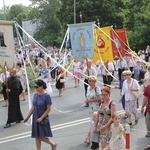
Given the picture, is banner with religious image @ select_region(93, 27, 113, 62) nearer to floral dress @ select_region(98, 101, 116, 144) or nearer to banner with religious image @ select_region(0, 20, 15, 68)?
banner with religious image @ select_region(0, 20, 15, 68)

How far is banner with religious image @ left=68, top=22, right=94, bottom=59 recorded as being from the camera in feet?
42.5

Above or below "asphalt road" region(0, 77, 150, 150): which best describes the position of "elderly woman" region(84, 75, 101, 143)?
above

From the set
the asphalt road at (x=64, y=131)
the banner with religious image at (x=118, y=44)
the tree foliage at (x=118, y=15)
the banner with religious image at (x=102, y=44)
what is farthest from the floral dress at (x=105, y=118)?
the tree foliage at (x=118, y=15)

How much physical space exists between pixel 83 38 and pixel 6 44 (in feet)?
12.6

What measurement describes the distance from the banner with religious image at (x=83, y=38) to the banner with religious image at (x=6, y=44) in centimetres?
362

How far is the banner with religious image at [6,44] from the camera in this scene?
9773 mm

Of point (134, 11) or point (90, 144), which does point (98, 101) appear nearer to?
point (90, 144)

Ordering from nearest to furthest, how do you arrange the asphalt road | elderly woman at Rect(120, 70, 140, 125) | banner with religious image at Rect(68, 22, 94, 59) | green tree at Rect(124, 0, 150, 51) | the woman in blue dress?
1. the woman in blue dress
2. the asphalt road
3. elderly woman at Rect(120, 70, 140, 125)
4. banner with religious image at Rect(68, 22, 94, 59)
5. green tree at Rect(124, 0, 150, 51)

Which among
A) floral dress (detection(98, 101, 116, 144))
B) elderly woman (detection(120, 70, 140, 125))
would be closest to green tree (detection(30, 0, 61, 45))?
elderly woman (detection(120, 70, 140, 125))

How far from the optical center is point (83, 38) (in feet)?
42.6

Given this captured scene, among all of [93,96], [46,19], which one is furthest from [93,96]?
[46,19]

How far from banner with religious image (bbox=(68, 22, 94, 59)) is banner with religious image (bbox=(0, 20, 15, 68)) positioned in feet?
11.9

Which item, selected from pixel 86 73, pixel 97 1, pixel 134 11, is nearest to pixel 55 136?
pixel 86 73

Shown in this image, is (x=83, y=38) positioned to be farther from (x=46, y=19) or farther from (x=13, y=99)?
(x=46, y=19)
